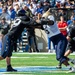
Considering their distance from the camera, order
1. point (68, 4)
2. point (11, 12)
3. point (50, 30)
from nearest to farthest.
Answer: point (50, 30)
point (11, 12)
point (68, 4)

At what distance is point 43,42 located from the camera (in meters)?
21.6

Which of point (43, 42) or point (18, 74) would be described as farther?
point (43, 42)

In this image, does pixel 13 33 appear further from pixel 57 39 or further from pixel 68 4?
pixel 68 4

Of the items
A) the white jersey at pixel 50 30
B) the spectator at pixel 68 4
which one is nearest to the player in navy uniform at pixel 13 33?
the white jersey at pixel 50 30

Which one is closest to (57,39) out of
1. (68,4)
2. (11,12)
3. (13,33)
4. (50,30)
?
(50,30)

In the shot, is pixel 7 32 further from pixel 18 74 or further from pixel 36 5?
pixel 36 5

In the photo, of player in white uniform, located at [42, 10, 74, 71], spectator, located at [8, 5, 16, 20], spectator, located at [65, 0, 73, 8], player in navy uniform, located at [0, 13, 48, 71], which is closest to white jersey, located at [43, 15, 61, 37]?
player in white uniform, located at [42, 10, 74, 71]

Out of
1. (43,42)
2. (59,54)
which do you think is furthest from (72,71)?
(43,42)

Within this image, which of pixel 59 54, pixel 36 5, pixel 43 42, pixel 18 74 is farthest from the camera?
pixel 36 5

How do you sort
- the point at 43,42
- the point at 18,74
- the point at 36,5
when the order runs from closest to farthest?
the point at 18,74 → the point at 43,42 → the point at 36,5

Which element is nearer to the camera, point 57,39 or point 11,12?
point 57,39

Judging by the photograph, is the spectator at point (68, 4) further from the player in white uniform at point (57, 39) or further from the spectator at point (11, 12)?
the player in white uniform at point (57, 39)

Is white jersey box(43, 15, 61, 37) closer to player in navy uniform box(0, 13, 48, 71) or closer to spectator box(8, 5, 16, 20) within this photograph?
player in navy uniform box(0, 13, 48, 71)

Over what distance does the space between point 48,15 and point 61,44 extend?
939 millimetres
